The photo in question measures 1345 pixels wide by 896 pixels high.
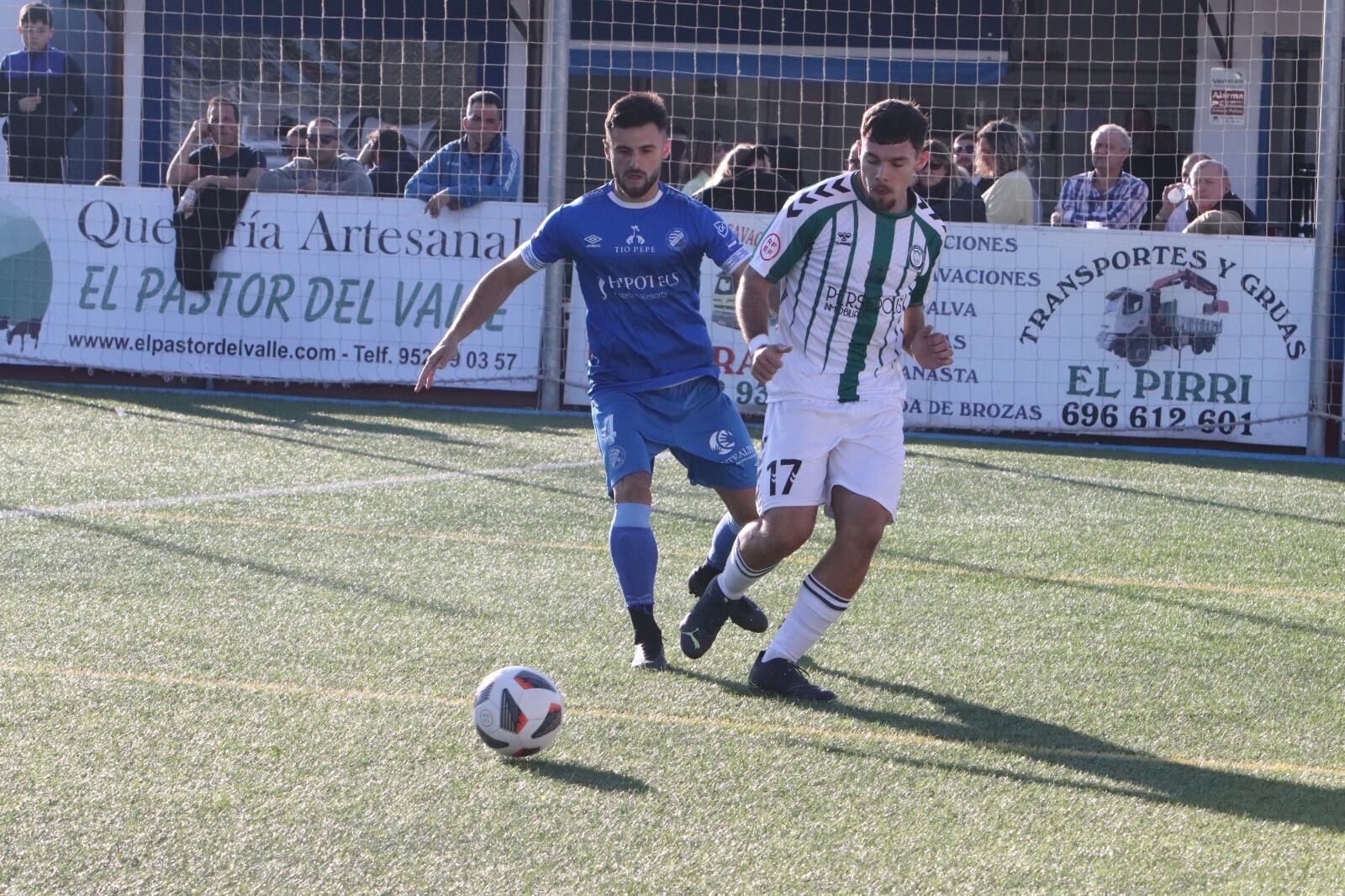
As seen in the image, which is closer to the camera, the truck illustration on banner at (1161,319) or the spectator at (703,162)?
the truck illustration on banner at (1161,319)

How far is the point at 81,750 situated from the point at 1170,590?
4044 mm

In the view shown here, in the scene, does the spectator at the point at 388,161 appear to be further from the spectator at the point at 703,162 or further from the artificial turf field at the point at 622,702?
the artificial turf field at the point at 622,702

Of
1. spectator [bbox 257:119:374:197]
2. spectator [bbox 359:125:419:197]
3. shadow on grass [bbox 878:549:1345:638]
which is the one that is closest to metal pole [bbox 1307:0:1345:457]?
shadow on grass [bbox 878:549:1345:638]

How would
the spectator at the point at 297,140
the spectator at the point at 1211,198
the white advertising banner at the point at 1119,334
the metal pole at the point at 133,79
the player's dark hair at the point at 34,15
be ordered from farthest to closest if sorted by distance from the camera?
the metal pole at the point at 133,79
the player's dark hair at the point at 34,15
the spectator at the point at 297,140
the spectator at the point at 1211,198
the white advertising banner at the point at 1119,334

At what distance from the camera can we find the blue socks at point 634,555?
5.24 m

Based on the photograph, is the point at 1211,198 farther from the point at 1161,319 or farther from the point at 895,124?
the point at 895,124

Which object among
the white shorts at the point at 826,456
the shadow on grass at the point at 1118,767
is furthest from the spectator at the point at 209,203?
the shadow on grass at the point at 1118,767

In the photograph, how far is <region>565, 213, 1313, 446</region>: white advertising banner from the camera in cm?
1121

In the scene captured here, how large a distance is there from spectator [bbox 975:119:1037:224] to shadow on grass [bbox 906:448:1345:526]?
6.37 feet

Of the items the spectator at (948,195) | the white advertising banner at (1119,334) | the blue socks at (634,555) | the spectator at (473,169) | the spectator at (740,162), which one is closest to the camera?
the blue socks at (634,555)

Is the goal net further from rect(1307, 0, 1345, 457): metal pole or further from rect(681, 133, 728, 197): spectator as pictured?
rect(681, 133, 728, 197): spectator

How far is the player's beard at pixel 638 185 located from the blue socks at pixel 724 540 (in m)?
1.10

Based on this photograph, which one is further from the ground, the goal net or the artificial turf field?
the goal net

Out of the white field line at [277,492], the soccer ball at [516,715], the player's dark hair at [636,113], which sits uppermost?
the player's dark hair at [636,113]
